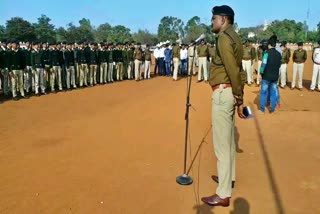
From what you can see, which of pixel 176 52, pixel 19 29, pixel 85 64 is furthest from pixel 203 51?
pixel 19 29

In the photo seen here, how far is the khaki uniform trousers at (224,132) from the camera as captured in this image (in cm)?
456

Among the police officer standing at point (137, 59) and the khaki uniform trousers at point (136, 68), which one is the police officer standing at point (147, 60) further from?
the khaki uniform trousers at point (136, 68)

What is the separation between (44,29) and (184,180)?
5308 centimetres

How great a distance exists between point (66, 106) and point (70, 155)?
5.45 meters

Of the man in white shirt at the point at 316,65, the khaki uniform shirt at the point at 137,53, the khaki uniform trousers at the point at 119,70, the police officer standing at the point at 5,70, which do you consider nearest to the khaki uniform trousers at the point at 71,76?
the police officer standing at the point at 5,70

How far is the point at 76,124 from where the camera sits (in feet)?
30.2

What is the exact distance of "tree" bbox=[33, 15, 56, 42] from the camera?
50.2m

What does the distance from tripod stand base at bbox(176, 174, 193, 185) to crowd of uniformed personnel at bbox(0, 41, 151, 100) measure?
9.28m

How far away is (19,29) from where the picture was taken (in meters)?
43.1

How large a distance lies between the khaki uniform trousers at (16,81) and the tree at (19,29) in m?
31.0

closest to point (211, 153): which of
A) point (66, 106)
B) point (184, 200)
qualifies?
point (184, 200)

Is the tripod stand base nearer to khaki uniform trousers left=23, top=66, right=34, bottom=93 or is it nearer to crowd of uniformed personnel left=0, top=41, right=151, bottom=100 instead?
crowd of uniformed personnel left=0, top=41, right=151, bottom=100

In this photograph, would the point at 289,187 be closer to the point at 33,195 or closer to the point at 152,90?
the point at 33,195

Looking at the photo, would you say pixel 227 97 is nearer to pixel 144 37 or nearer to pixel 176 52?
pixel 176 52
